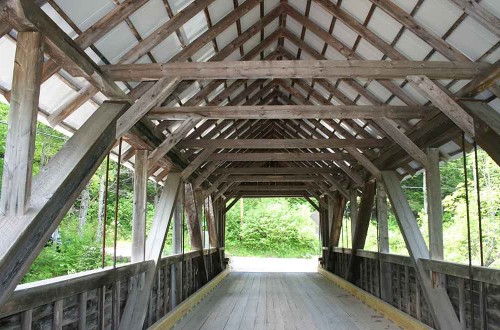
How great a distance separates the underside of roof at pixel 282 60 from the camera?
4.11m

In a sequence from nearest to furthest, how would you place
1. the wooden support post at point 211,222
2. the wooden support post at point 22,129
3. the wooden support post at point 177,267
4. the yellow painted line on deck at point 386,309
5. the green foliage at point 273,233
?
the wooden support post at point 22,129
the yellow painted line on deck at point 386,309
the wooden support post at point 177,267
the wooden support post at point 211,222
the green foliage at point 273,233

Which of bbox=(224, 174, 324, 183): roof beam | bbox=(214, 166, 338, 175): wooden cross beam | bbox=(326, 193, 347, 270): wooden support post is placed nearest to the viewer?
bbox=(214, 166, 338, 175): wooden cross beam

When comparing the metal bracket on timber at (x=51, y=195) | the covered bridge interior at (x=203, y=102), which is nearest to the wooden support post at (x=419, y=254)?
the covered bridge interior at (x=203, y=102)

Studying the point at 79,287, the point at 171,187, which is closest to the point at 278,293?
the point at 171,187

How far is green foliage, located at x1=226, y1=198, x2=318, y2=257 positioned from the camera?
2697 cm

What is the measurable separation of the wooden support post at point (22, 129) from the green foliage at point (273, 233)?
24.4 m

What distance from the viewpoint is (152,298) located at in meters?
6.24

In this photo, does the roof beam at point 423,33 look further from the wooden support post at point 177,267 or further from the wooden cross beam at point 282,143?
the wooden support post at point 177,267

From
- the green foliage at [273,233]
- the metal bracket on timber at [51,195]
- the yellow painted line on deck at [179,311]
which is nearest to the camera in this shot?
the metal bracket on timber at [51,195]

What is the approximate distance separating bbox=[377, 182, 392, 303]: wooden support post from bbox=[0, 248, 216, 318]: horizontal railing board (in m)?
4.51

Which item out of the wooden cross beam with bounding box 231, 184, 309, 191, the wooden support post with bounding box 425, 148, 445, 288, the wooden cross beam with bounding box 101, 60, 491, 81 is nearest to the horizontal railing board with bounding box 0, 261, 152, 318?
the wooden cross beam with bounding box 101, 60, 491, 81

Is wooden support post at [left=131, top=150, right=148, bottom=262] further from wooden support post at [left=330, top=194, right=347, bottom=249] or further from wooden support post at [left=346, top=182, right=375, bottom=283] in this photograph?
wooden support post at [left=330, top=194, right=347, bottom=249]

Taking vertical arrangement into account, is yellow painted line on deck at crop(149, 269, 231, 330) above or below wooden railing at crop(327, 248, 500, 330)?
below

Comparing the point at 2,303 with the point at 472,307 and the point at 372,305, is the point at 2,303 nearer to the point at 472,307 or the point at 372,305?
the point at 472,307
